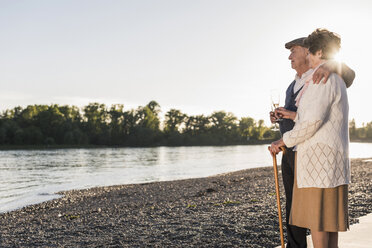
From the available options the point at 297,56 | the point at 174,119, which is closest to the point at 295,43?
the point at 297,56

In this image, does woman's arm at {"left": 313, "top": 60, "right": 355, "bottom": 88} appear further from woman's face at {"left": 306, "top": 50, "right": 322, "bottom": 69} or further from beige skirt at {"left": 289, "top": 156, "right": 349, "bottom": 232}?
beige skirt at {"left": 289, "top": 156, "right": 349, "bottom": 232}

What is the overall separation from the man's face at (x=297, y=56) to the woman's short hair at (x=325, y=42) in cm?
101

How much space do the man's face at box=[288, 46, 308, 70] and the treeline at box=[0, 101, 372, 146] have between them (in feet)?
306

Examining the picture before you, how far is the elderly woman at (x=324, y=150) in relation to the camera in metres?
2.55

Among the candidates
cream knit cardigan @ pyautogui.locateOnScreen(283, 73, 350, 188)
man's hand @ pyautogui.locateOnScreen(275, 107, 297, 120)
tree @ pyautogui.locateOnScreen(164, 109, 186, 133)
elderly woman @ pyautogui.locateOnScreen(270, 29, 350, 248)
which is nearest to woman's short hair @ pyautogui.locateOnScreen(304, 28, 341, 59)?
elderly woman @ pyautogui.locateOnScreen(270, 29, 350, 248)

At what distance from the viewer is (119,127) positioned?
10788 centimetres

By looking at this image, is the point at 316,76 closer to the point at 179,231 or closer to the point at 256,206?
the point at 179,231

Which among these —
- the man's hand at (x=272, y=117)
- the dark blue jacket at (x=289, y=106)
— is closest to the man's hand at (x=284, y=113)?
the man's hand at (x=272, y=117)

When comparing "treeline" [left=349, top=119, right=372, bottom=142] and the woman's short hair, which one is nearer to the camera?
the woman's short hair

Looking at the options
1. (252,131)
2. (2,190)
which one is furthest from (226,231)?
(252,131)

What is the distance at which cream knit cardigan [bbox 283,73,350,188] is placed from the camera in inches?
100

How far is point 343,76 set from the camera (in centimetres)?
269

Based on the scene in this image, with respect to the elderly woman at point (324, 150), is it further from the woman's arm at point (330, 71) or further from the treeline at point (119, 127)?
the treeline at point (119, 127)

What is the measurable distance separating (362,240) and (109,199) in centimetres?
1080
